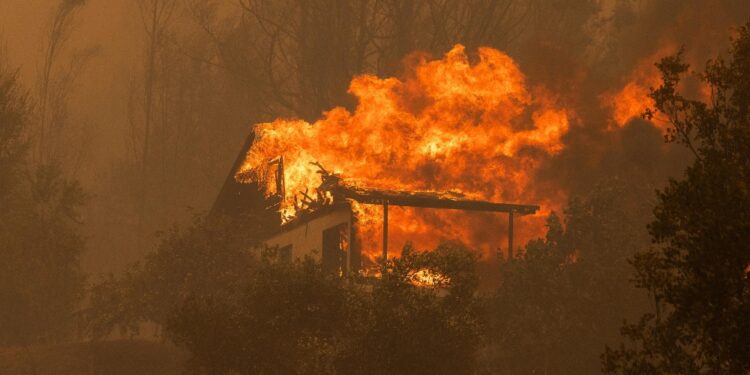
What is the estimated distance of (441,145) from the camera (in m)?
27.0

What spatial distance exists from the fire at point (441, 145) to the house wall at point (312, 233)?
709 mm

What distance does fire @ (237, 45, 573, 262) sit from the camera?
27.0 meters

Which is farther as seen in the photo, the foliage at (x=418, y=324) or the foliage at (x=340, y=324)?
the foliage at (x=340, y=324)

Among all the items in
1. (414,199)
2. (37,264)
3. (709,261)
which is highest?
(414,199)

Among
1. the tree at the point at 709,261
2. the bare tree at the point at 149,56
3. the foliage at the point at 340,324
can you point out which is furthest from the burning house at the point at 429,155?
the bare tree at the point at 149,56

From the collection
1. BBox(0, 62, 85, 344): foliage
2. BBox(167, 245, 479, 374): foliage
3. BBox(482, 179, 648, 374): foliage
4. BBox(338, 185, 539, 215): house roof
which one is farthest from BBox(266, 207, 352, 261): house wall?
BBox(0, 62, 85, 344): foliage

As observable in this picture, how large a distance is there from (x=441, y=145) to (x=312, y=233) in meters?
4.46

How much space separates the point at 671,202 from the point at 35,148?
5606cm

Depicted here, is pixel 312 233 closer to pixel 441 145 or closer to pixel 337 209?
pixel 337 209

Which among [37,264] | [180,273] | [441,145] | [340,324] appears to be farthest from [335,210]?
[37,264]

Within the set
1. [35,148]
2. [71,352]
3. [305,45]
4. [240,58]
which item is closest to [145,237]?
[35,148]

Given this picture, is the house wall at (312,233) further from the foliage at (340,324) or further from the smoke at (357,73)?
the foliage at (340,324)

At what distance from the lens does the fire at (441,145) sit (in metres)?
27.0

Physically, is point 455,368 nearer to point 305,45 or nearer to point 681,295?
point 681,295
